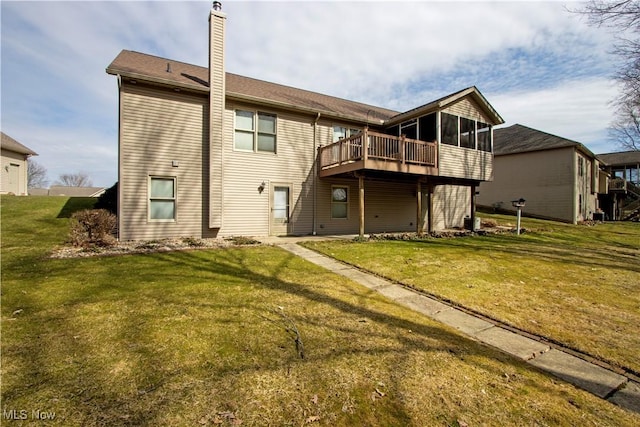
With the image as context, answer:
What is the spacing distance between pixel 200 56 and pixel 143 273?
47.5 ft

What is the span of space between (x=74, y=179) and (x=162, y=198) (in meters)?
98.5

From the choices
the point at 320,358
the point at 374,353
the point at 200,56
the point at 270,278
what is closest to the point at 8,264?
the point at 270,278

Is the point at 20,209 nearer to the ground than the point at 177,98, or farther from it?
nearer to the ground

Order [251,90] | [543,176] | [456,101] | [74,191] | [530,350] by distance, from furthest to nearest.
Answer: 1. [74,191]
2. [543,176]
3. [456,101]
4. [251,90]
5. [530,350]

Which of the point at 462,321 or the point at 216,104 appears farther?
the point at 216,104

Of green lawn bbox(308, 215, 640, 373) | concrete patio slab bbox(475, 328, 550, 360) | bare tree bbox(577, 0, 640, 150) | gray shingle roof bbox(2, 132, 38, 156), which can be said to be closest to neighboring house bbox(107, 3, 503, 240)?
green lawn bbox(308, 215, 640, 373)

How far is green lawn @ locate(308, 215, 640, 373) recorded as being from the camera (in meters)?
3.86

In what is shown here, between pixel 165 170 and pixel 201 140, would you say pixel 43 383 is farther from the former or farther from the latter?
pixel 201 140

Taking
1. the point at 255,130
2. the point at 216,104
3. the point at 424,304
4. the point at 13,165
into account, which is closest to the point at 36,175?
the point at 13,165

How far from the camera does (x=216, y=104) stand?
10.3 metres

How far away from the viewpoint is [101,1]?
9141 mm

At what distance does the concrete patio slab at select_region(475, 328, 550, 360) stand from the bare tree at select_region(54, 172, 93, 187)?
106274 mm

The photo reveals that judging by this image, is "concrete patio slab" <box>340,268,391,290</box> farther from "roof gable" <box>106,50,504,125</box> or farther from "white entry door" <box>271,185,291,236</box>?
"roof gable" <box>106,50,504,125</box>

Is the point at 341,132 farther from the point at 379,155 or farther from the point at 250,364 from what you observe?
the point at 250,364
